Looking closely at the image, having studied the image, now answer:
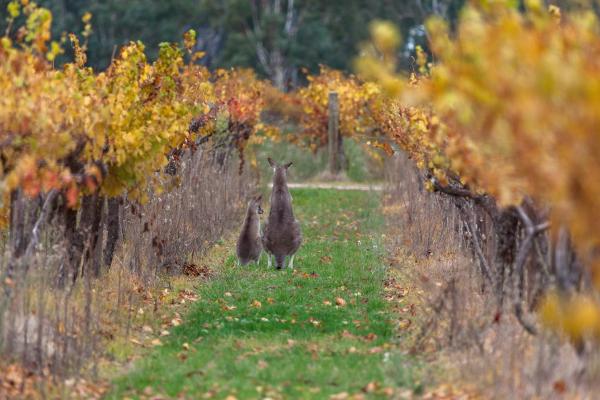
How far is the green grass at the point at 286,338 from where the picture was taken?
841 cm

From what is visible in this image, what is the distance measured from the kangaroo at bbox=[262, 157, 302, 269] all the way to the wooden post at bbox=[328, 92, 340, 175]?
1379 centimetres

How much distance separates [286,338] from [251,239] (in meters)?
4.13

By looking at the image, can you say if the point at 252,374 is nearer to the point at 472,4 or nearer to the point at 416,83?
the point at 472,4

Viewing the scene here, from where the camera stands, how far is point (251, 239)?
14.2 meters

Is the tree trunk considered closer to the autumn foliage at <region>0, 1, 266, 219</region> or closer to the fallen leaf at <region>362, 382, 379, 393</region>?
the autumn foliage at <region>0, 1, 266, 219</region>

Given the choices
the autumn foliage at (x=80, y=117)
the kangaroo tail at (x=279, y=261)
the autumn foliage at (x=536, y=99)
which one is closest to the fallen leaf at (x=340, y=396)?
the autumn foliage at (x=536, y=99)

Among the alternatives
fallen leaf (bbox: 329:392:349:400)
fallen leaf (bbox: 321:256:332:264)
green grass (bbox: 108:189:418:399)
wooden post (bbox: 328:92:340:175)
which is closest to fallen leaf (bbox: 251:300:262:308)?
green grass (bbox: 108:189:418:399)

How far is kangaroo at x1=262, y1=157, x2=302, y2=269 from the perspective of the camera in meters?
13.9

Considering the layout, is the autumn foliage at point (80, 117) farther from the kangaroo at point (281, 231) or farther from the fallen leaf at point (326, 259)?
the fallen leaf at point (326, 259)

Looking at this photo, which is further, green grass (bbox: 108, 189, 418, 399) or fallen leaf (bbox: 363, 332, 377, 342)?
fallen leaf (bbox: 363, 332, 377, 342)

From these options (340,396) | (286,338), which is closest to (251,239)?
(286,338)

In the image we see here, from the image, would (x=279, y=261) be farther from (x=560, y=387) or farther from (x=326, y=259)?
(x=560, y=387)

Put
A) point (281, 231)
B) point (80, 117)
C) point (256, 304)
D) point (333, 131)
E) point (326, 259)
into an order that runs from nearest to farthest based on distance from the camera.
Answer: point (80, 117)
point (256, 304)
point (281, 231)
point (326, 259)
point (333, 131)

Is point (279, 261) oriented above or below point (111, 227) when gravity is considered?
below
